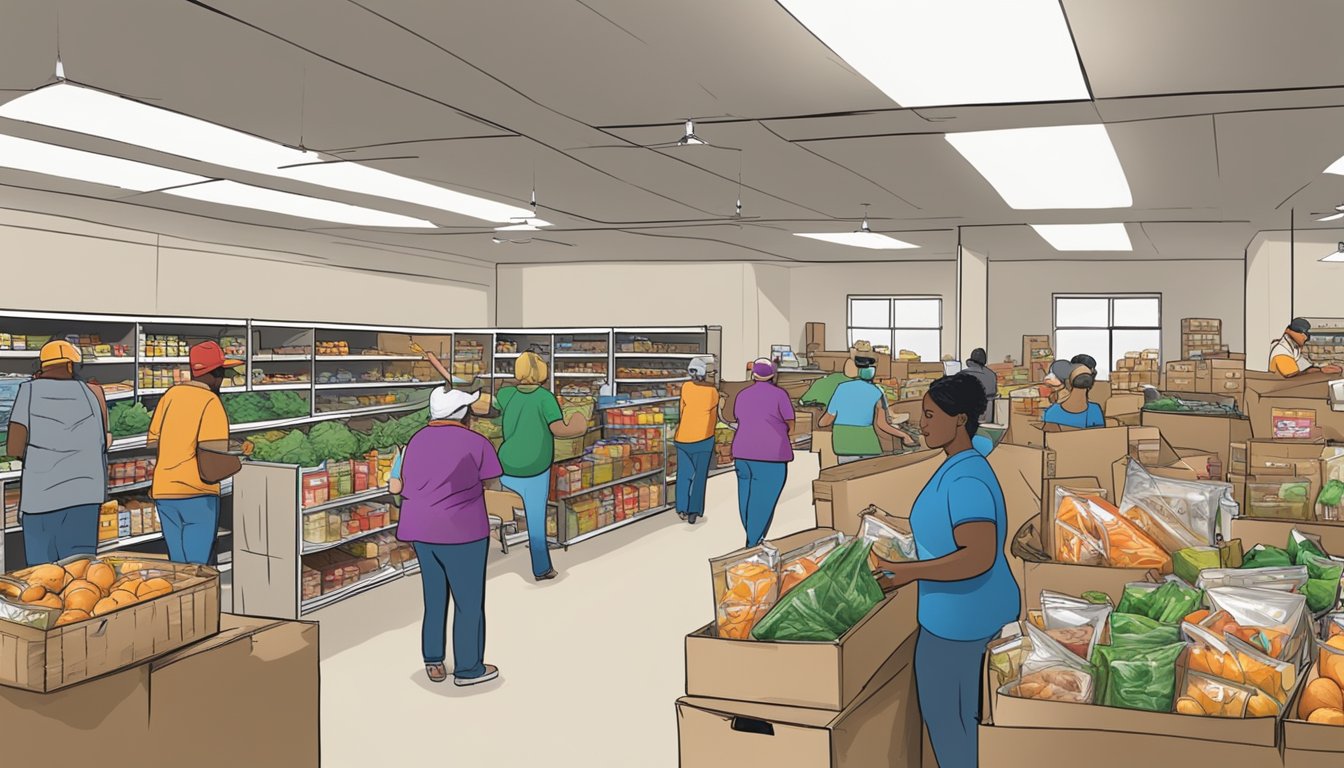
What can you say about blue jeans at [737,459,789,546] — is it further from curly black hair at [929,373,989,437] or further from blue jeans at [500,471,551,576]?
curly black hair at [929,373,989,437]

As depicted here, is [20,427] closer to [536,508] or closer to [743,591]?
[536,508]

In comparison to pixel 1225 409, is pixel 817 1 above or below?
above

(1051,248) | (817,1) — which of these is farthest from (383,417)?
(1051,248)

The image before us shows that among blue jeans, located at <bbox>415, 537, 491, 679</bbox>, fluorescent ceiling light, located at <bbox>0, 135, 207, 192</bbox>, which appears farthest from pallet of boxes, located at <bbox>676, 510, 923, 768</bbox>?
fluorescent ceiling light, located at <bbox>0, 135, 207, 192</bbox>

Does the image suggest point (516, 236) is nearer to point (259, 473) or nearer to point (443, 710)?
point (259, 473)

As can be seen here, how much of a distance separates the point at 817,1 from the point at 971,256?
30.9 feet

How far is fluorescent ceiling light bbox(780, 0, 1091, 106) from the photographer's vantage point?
137 inches

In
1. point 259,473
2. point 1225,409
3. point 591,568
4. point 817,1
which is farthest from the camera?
point 591,568

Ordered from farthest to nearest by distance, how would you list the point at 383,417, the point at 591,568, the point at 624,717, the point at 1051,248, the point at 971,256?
1. the point at 1051,248
2. the point at 971,256
3. the point at 383,417
4. the point at 591,568
5. the point at 624,717

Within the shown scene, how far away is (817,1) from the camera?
11.3 feet

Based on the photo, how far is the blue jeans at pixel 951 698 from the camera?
276 centimetres

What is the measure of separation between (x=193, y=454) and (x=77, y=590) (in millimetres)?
2672

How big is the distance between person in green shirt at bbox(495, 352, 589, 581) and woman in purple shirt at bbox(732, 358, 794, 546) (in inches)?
51.4

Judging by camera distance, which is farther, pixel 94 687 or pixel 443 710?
pixel 443 710
